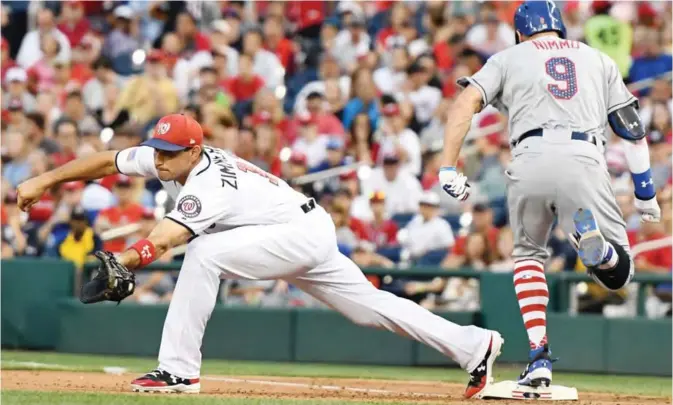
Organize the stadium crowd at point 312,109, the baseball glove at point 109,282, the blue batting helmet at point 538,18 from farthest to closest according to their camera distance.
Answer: the stadium crowd at point 312,109
the blue batting helmet at point 538,18
the baseball glove at point 109,282

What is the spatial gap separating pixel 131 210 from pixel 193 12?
187 inches

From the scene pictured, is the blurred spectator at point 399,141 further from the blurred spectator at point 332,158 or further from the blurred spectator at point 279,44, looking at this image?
the blurred spectator at point 279,44

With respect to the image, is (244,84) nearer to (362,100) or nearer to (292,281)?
(362,100)

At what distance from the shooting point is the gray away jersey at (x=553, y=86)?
7082 mm

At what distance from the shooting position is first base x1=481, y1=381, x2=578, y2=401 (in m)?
7.00

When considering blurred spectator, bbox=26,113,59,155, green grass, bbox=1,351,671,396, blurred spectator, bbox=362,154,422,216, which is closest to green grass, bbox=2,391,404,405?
green grass, bbox=1,351,671,396

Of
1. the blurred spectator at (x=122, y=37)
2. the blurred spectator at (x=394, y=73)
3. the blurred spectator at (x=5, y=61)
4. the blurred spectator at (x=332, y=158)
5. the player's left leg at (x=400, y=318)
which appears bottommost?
the player's left leg at (x=400, y=318)

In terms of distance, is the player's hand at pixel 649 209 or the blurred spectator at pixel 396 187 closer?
the player's hand at pixel 649 209

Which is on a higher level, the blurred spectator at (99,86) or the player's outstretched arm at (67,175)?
the blurred spectator at (99,86)

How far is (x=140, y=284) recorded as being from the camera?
11852mm

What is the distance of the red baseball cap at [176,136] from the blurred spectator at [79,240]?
5297 millimetres

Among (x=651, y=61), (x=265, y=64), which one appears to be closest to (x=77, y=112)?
(x=265, y=64)

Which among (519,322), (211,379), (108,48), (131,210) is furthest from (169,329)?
(108,48)

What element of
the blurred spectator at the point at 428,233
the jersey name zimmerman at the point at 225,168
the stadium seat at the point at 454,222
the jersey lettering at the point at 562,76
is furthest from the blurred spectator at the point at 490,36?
the jersey name zimmerman at the point at 225,168
